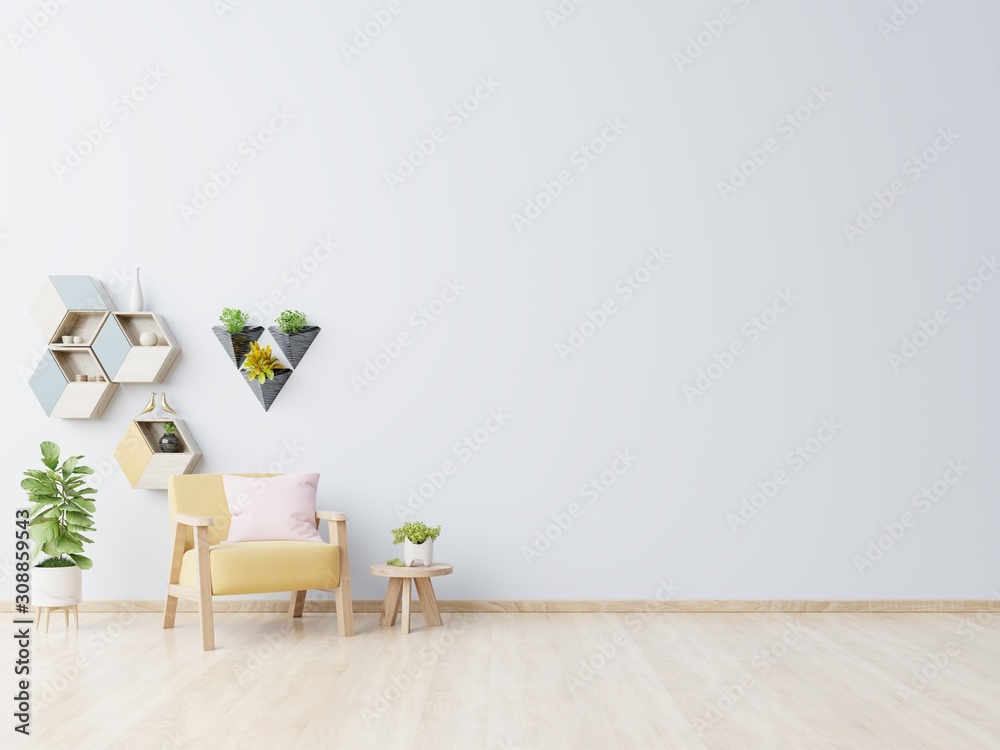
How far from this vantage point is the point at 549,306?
4.90 m

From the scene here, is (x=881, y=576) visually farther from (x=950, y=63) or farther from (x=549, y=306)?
(x=950, y=63)

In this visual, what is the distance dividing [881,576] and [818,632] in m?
0.78

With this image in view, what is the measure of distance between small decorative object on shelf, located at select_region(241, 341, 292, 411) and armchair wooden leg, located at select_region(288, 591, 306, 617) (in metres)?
0.99

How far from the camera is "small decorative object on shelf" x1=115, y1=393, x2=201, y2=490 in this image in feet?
15.7

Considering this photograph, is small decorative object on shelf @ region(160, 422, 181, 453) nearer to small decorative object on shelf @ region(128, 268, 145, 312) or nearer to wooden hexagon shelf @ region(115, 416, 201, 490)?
wooden hexagon shelf @ region(115, 416, 201, 490)

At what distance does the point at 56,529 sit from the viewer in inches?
170

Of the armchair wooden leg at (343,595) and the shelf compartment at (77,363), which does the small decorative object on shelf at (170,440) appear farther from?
the armchair wooden leg at (343,595)

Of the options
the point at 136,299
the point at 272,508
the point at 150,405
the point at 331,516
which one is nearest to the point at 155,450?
the point at 150,405

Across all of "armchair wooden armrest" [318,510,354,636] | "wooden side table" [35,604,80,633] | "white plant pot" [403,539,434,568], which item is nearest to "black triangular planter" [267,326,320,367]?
"armchair wooden armrest" [318,510,354,636]

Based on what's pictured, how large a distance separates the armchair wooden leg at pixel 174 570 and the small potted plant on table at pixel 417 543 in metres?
0.99

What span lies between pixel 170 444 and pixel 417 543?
1.48 metres

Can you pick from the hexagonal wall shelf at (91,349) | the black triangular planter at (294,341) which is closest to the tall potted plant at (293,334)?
the black triangular planter at (294,341)

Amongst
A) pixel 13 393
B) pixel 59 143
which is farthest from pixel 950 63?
pixel 13 393

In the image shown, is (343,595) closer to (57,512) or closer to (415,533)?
(415,533)
